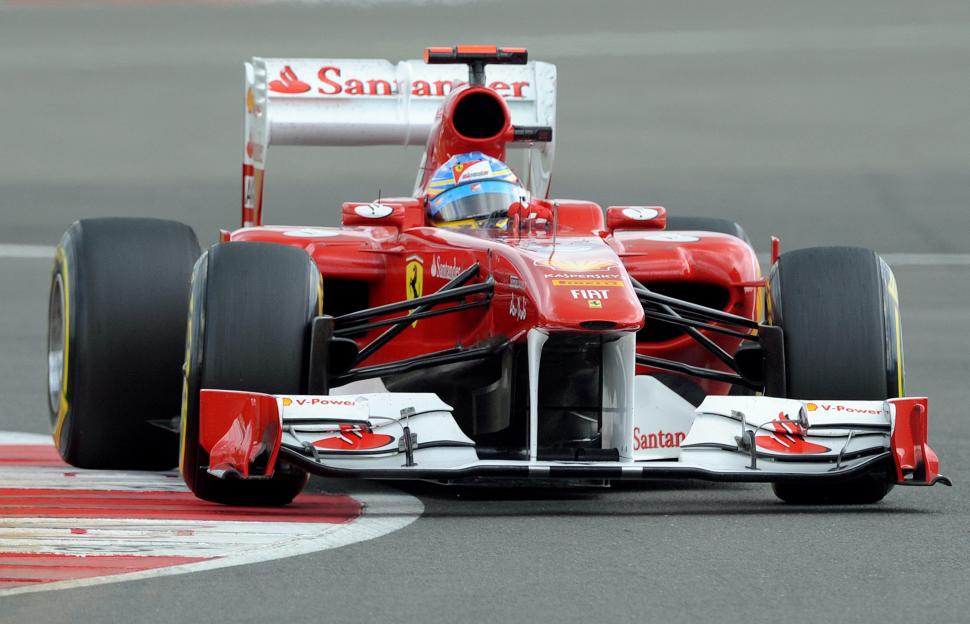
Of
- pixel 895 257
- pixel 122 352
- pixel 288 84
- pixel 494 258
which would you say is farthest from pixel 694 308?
pixel 895 257

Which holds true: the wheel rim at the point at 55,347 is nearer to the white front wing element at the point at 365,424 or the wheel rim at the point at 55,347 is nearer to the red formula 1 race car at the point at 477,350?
the red formula 1 race car at the point at 477,350

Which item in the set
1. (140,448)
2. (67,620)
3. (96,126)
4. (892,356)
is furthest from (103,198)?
(67,620)

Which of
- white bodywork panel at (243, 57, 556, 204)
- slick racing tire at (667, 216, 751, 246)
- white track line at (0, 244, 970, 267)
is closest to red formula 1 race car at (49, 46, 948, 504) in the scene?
slick racing tire at (667, 216, 751, 246)

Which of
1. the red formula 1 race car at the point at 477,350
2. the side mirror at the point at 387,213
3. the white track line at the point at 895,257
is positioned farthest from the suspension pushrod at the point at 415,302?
the white track line at the point at 895,257

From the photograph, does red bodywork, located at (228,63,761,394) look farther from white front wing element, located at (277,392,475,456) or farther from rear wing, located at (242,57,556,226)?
rear wing, located at (242,57,556,226)

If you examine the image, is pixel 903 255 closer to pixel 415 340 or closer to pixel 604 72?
pixel 604 72

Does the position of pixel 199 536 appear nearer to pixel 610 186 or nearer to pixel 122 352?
pixel 122 352

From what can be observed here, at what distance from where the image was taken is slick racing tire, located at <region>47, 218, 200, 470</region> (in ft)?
26.5

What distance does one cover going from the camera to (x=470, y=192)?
8539 millimetres

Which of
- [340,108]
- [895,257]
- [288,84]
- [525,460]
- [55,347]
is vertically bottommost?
[525,460]

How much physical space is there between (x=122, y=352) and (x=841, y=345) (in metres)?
2.98

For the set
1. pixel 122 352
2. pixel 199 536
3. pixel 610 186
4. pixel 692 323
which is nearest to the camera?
pixel 199 536

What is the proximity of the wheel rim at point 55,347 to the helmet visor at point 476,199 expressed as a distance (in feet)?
5.76

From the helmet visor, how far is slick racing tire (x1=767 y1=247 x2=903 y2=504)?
5.37 feet
